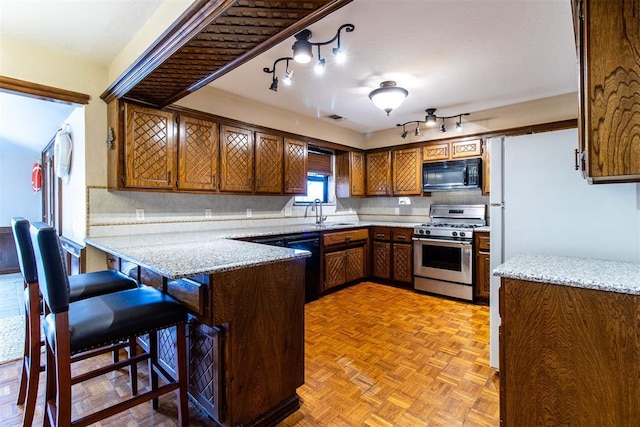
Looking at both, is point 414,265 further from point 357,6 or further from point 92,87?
point 92,87

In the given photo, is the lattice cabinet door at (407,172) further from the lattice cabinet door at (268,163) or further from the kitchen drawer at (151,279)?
the kitchen drawer at (151,279)

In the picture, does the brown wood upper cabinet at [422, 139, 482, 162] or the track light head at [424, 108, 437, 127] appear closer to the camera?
the track light head at [424, 108, 437, 127]

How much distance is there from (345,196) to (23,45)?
13.0 ft

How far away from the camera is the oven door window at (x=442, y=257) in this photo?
387 cm

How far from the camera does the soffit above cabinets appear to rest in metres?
1.36

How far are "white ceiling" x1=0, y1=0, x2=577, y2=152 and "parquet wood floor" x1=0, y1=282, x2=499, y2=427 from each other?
2424 millimetres

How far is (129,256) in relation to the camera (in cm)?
186

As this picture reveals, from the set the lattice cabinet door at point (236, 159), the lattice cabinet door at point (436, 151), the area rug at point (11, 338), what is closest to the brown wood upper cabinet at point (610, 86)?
the lattice cabinet door at point (236, 159)

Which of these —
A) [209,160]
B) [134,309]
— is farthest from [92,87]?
[134,309]

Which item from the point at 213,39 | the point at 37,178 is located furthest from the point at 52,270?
the point at 37,178

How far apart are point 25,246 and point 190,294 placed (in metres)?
0.89

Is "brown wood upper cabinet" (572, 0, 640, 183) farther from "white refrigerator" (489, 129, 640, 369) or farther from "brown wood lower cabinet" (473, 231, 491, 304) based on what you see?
"brown wood lower cabinet" (473, 231, 491, 304)

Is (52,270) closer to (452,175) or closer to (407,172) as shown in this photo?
(452,175)

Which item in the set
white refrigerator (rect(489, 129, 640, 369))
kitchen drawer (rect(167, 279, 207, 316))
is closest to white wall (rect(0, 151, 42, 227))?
kitchen drawer (rect(167, 279, 207, 316))
